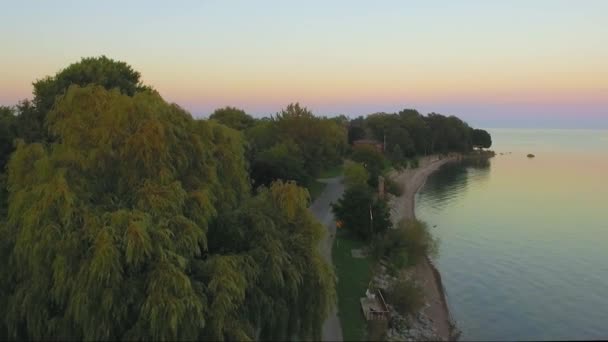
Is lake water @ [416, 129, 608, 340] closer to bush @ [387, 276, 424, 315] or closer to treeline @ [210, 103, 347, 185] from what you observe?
bush @ [387, 276, 424, 315]

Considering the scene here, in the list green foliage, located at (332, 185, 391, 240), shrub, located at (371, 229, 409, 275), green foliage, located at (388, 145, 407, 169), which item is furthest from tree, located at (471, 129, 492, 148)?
shrub, located at (371, 229, 409, 275)

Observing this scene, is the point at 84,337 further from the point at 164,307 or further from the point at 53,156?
the point at 53,156

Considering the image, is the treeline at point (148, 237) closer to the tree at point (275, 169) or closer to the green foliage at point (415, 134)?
the tree at point (275, 169)

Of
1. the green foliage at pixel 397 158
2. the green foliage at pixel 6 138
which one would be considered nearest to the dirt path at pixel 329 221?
the green foliage at pixel 6 138

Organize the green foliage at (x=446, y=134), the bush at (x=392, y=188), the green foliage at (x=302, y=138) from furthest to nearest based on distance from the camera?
the green foliage at (x=446, y=134) < the bush at (x=392, y=188) < the green foliage at (x=302, y=138)

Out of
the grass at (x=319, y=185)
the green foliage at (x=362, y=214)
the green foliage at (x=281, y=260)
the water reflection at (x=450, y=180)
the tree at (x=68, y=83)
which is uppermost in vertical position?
the tree at (x=68, y=83)

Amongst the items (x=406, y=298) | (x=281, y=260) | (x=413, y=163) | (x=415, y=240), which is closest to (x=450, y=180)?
(x=413, y=163)

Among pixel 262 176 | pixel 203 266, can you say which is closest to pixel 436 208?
pixel 262 176
